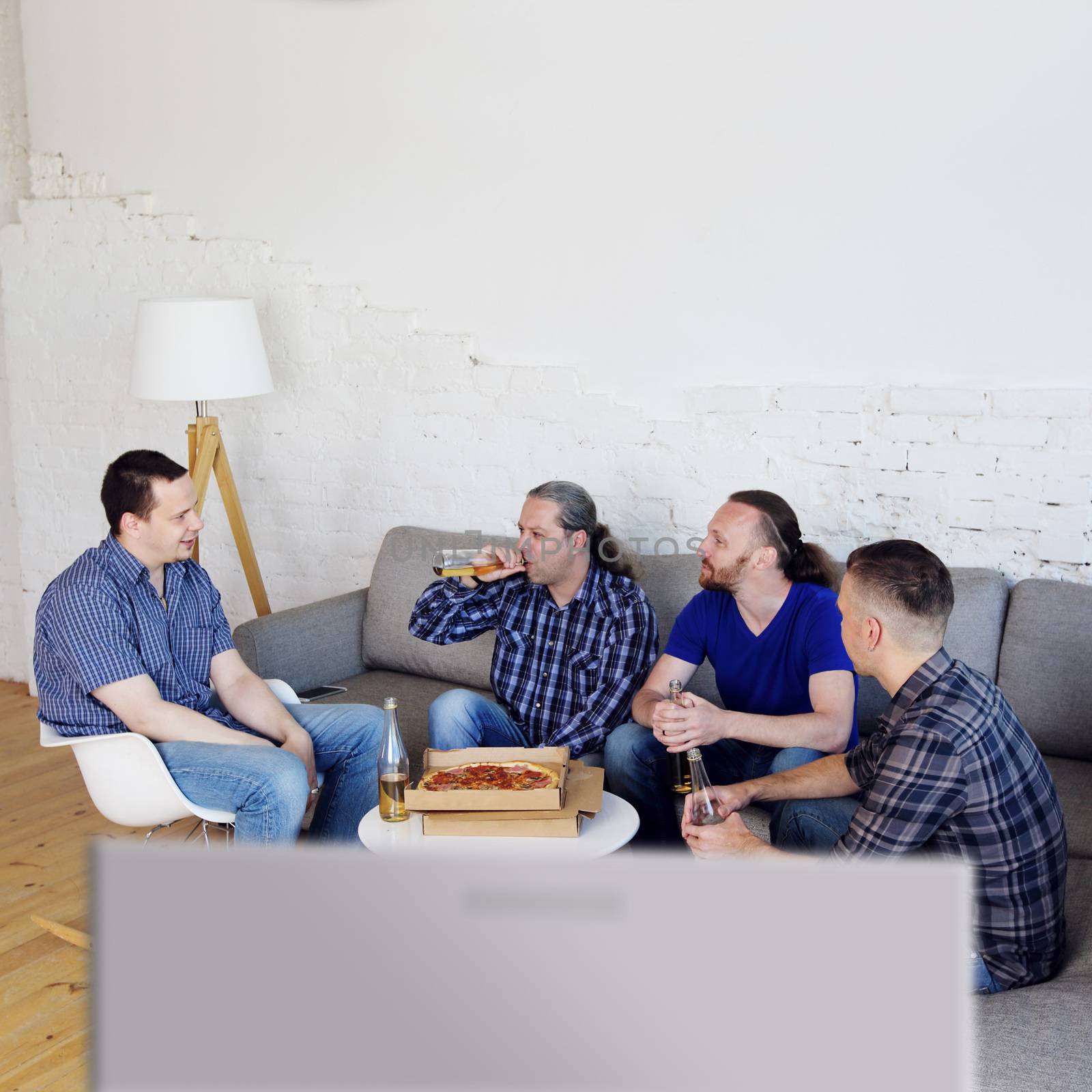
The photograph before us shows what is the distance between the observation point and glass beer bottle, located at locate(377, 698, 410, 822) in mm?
2258

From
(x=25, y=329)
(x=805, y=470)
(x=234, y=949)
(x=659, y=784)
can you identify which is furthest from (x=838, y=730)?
(x=25, y=329)

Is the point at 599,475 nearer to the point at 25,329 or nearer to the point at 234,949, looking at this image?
the point at 25,329

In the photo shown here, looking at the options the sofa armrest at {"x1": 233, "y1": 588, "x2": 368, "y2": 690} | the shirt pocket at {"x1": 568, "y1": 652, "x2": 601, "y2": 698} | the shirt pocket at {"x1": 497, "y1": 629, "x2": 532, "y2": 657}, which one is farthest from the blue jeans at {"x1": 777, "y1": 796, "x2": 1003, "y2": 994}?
the sofa armrest at {"x1": 233, "y1": 588, "x2": 368, "y2": 690}

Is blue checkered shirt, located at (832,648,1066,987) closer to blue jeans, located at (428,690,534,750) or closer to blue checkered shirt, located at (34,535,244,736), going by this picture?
blue jeans, located at (428,690,534,750)

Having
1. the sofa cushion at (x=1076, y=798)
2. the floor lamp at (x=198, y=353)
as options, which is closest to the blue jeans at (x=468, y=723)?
the sofa cushion at (x=1076, y=798)

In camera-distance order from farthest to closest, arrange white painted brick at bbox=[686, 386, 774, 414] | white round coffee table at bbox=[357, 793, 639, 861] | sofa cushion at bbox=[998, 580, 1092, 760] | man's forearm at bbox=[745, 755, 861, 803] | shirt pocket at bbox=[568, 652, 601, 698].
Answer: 1. white painted brick at bbox=[686, 386, 774, 414]
2. shirt pocket at bbox=[568, 652, 601, 698]
3. sofa cushion at bbox=[998, 580, 1092, 760]
4. man's forearm at bbox=[745, 755, 861, 803]
5. white round coffee table at bbox=[357, 793, 639, 861]

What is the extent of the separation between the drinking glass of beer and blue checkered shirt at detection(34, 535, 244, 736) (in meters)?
0.60

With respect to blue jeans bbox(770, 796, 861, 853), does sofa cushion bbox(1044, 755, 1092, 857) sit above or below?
below

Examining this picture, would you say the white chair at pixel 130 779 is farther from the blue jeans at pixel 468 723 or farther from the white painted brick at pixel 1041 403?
the white painted brick at pixel 1041 403

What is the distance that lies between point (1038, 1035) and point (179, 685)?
6.16 feet

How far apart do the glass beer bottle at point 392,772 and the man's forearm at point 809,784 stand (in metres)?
0.65

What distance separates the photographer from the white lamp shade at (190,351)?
3.63m

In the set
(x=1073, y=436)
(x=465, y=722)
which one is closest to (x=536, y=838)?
(x=465, y=722)

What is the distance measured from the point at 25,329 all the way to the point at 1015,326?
3591 mm
